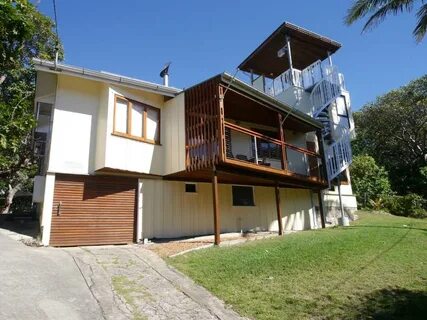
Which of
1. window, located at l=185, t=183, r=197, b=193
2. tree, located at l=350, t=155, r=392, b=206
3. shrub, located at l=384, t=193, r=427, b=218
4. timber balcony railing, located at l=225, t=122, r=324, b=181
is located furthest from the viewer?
tree, located at l=350, t=155, r=392, b=206

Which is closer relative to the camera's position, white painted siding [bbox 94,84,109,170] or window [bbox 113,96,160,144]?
white painted siding [bbox 94,84,109,170]

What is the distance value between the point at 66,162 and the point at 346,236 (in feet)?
32.3

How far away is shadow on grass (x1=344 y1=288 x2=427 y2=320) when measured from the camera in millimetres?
6047

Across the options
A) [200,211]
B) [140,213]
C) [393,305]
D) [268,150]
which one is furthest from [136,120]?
[393,305]

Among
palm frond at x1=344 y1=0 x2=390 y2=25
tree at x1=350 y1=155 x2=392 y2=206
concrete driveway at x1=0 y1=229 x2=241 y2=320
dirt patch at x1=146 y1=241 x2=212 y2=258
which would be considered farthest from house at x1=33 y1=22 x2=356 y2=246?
tree at x1=350 y1=155 x2=392 y2=206

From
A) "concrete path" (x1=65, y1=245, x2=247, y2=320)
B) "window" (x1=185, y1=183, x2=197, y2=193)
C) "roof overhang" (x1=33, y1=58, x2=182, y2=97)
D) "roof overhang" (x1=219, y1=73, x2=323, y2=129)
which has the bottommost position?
"concrete path" (x1=65, y1=245, x2=247, y2=320)

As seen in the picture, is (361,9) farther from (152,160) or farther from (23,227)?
(23,227)

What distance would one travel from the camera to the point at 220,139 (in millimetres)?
11883

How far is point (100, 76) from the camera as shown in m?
12.5

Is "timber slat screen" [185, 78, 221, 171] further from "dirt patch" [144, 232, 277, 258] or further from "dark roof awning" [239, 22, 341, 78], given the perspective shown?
"dark roof awning" [239, 22, 341, 78]

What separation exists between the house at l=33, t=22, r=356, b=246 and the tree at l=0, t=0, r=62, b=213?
3.88 feet

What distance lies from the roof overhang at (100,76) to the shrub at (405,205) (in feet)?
55.8

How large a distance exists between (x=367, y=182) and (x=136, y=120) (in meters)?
18.2

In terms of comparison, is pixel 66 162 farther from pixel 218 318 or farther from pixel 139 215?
pixel 218 318
